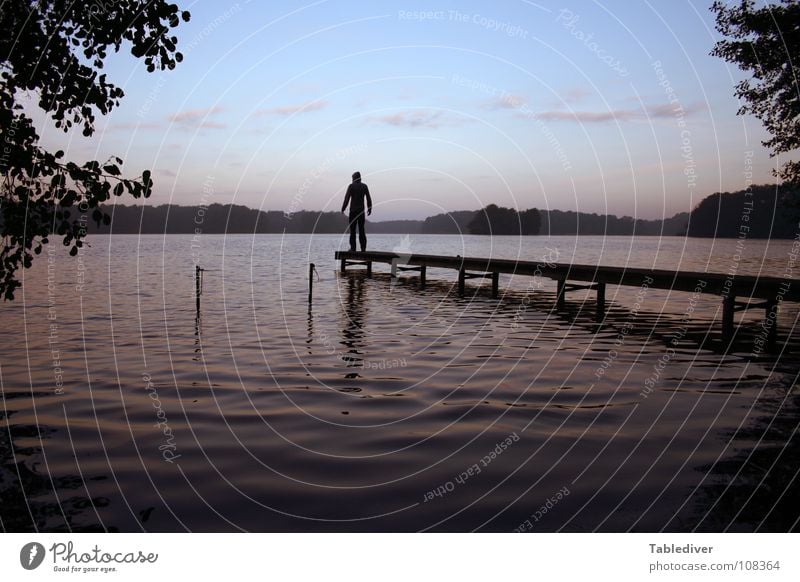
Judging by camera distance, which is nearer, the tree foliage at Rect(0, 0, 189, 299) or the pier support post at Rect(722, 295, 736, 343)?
the tree foliage at Rect(0, 0, 189, 299)

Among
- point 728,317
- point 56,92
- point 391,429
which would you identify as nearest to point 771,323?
point 728,317

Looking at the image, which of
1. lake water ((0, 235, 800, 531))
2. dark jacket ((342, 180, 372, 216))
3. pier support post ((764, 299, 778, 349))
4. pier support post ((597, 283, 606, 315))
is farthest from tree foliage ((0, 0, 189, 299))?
dark jacket ((342, 180, 372, 216))

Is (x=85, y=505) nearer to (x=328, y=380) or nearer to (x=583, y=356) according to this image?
(x=328, y=380)

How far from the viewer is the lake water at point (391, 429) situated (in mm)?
4852

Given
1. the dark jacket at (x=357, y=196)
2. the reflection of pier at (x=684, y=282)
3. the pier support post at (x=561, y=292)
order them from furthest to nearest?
the dark jacket at (x=357, y=196) < the pier support post at (x=561, y=292) < the reflection of pier at (x=684, y=282)

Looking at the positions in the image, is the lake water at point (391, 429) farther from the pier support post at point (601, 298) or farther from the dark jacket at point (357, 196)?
the dark jacket at point (357, 196)

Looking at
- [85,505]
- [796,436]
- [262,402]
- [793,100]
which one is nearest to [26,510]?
[85,505]

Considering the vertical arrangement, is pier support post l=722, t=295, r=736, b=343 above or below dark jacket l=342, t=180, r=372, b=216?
below

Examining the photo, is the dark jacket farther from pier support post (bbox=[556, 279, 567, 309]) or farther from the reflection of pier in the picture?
pier support post (bbox=[556, 279, 567, 309])

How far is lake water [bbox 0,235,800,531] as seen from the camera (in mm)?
4852

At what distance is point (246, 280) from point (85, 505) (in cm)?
2596

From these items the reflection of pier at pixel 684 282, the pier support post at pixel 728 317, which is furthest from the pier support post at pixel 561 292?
the pier support post at pixel 728 317

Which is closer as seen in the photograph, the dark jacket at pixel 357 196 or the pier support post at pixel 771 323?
the pier support post at pixel 771 323

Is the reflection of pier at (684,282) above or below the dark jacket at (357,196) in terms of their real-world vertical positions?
below
